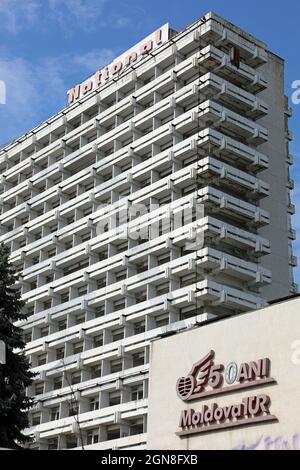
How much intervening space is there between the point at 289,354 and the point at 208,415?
14.0ft

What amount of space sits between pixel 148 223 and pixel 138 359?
31.3 feet

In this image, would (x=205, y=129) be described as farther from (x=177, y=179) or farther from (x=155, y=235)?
(x=155, y=235)

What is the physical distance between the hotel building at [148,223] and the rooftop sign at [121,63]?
182mm

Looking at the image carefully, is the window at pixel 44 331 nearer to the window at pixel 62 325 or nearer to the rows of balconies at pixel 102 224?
the window at pixel 62 325

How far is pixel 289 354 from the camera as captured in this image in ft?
82.3

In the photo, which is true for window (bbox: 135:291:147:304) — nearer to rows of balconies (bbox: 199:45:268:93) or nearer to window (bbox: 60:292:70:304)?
window (bbox: 60:292:70:304)

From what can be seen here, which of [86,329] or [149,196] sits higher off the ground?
[149,196]

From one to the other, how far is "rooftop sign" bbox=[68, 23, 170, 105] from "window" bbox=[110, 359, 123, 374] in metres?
23.9

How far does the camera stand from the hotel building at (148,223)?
172 feet

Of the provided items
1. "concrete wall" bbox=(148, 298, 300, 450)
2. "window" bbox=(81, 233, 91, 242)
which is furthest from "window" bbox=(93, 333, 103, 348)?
"concrete wall" bbox=(148, 298, 300, 450)

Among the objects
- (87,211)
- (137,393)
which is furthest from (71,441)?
(87,211)

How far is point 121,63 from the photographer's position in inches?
2574

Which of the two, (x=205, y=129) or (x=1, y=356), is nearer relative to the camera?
(x=1, y=356)
